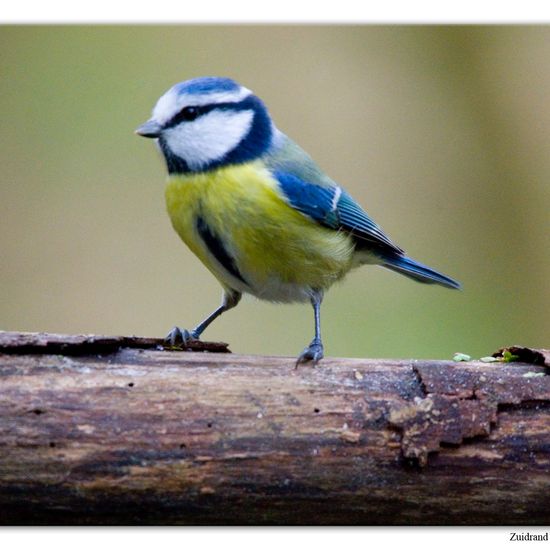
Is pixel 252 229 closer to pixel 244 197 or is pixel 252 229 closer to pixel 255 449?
pixel 244 197

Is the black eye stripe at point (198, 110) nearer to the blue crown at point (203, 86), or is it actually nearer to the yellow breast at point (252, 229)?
the blue crown at point (203, 86)

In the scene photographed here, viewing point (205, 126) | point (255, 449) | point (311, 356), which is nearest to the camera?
point (255, 449)

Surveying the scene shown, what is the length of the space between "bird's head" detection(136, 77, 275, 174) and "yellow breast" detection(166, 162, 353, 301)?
42 mm

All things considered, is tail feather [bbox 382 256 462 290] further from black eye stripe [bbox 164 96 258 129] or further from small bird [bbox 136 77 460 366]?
black eye stripe [bbox 164 96 258 129]

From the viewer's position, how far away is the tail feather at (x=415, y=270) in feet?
9.11

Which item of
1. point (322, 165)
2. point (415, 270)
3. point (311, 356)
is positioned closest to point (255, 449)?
point (311, 356)

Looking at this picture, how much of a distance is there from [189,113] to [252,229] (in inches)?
13.1

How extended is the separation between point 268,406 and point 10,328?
2.25 m

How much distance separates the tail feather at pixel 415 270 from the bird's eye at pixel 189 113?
2.57 ft

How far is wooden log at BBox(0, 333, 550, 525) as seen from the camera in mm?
1750

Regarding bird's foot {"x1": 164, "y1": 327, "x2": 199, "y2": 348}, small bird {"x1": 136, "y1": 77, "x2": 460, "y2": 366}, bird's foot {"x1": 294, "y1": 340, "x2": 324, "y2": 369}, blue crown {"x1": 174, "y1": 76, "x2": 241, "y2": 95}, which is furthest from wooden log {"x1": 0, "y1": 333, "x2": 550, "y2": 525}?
blue crown {"x1": 174, "y1": 76, "x2": 241, "y2": 95}

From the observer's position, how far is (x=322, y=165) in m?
4.02

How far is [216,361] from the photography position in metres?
2.00

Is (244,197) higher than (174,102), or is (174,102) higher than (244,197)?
(174,102)
